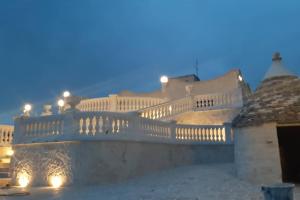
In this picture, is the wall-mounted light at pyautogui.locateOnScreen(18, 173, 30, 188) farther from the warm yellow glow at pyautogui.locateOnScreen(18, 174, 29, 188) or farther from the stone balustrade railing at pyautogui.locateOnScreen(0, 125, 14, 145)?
the stone balustrade railing at pyautogui.locateOnScreen(0, 125, 14, 145)

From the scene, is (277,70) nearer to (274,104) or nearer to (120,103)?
(274,104)

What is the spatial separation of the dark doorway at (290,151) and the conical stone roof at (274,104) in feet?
8.10

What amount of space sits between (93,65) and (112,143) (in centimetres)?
7801

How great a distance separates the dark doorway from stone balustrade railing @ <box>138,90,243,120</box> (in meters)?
4.13

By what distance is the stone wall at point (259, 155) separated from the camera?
9555 mm

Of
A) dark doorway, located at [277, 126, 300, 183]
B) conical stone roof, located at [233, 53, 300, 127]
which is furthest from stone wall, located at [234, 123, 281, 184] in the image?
dark doorway, located at [277, 126, 300, 183]

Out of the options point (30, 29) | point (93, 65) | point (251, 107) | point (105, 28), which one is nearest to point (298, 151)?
point (251, 107)

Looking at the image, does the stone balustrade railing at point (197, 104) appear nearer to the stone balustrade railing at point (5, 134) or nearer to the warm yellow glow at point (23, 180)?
the warm yellow glow at point (23, 180)

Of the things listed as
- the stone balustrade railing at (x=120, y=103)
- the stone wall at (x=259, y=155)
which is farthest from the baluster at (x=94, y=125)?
the stone balustrade railing at (x=120, y=103)

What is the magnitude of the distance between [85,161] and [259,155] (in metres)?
5.94

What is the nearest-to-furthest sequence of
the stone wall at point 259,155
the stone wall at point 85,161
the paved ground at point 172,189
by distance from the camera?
the paved ground at point 172,189
the stone wall at point 259,155
the stone wall at point 85,161

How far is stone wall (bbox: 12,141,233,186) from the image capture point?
10148 millimetres

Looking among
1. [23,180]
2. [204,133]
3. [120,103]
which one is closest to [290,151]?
[204,133]

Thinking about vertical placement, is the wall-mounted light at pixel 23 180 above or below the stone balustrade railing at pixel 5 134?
below
